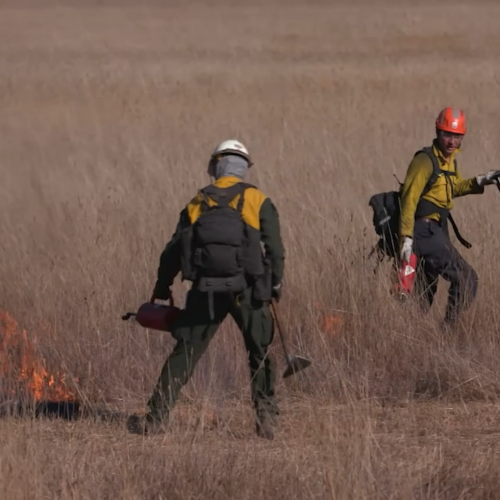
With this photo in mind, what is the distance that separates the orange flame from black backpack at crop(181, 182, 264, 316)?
1.63 meters

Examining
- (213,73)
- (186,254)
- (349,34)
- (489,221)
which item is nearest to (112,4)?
(349,34)

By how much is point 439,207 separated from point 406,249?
1.31ft

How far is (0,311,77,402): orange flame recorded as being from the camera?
266 inches

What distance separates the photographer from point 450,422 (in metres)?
6.21

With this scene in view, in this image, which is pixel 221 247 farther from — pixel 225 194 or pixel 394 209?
pixel 394 209

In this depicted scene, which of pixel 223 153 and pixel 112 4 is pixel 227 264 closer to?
pixel 223 153

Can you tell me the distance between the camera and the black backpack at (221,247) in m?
5.46

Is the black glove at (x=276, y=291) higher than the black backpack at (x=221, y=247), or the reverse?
the black backpack at (x=221, y=247)

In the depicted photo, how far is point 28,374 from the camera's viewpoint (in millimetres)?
6844

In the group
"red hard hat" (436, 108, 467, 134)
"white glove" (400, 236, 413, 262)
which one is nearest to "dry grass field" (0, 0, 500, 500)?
"white glove" (400, 236, 413, 262)

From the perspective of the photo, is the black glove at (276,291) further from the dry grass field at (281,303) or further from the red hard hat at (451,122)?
the red hard hat at (451,122)

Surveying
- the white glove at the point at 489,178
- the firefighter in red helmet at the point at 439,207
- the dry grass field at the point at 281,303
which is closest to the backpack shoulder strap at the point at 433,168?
the firefighter in red helmet at the point at 439,207

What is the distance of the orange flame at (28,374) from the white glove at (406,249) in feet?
7.38

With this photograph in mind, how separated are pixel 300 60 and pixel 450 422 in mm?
27376
